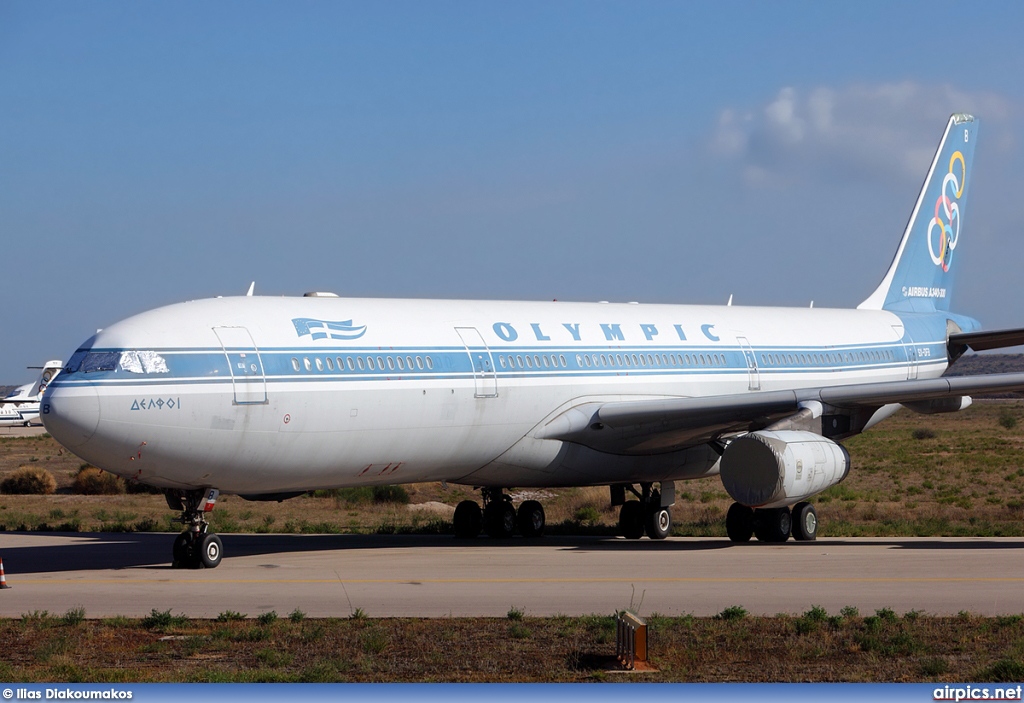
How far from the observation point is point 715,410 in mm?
24688

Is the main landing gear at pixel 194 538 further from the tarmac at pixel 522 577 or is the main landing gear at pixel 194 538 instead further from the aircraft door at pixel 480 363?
the aircraft door at pixel 480 363

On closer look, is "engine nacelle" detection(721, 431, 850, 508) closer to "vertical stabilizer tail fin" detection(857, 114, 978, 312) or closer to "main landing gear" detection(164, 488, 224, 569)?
"main landing gear" detection(164, 488, 224, 569)

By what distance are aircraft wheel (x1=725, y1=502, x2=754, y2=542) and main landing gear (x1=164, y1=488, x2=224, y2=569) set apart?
10.5 metres

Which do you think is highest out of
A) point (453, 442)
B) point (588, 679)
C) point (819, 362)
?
point (819, 362)

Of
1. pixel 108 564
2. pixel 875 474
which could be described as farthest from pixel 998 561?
pixel 875 474

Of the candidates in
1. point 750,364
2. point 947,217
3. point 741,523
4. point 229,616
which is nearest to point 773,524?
point 741,523

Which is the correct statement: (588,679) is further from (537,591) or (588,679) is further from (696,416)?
(696,416)

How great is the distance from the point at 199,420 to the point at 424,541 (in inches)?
369

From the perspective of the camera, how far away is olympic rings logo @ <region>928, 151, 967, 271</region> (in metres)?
36.9

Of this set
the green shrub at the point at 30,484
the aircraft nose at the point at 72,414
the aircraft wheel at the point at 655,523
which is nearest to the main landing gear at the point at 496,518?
the aircraft wheel at the point at 655,523

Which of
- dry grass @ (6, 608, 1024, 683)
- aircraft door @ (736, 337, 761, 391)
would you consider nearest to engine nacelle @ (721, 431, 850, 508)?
aircraft door @ (736, 337, 761, 391)

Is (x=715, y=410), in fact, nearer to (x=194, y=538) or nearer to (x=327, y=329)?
(x=327, y=329)

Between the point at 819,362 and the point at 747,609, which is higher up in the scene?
the point at 819,362

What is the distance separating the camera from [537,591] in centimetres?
1738
